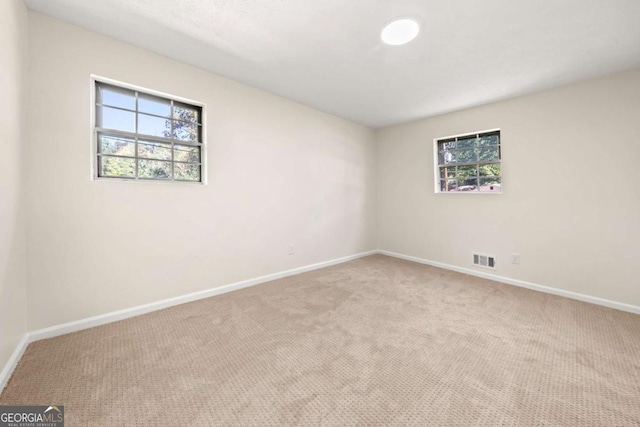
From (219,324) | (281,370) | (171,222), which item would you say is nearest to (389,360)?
(281,370)

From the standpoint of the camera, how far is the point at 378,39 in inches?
84.1

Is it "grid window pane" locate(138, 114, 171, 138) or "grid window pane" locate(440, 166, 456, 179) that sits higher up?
"grid window pane" locate(138, 114, 171, 138)

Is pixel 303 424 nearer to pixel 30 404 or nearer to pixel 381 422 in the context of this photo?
pixel 381 422

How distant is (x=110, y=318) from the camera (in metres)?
2.22

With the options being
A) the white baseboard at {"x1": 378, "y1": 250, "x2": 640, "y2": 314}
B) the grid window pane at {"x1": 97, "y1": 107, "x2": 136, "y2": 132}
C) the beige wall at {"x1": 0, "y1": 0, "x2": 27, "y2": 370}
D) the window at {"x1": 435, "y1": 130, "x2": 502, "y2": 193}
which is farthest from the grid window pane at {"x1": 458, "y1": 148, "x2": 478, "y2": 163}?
the beige wall at {"x1": 0, "y1": 0, "x2": 27, "y2": 370}

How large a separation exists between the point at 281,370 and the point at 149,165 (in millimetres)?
2306

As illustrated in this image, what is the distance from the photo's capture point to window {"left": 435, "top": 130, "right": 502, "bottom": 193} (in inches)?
139

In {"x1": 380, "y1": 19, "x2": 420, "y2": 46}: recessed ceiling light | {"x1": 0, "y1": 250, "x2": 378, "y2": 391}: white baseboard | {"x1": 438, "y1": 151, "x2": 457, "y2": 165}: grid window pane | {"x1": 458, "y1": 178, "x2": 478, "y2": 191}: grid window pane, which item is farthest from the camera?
{"x1": 438, "y1": 151, "x2": 457, "y2": 165}: grid window pane

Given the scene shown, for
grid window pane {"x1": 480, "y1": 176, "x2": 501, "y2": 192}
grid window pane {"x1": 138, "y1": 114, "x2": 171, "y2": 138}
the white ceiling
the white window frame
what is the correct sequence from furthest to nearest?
grid window pane {"x1": 480, "y1": 176, "x2": 501, "y2": 192} < grid window pane {"x1": 138, "y1": 114, "x2": 171, "y2": 138} < the white window frame < the white ceiling

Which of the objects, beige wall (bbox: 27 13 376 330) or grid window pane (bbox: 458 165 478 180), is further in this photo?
grid window pane (bbox: 458 165 478 180)

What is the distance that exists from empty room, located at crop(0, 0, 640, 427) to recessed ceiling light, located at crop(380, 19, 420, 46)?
0.03 m

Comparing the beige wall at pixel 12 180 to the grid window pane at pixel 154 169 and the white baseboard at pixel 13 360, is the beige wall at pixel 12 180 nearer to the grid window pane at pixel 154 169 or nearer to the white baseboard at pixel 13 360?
the white baseboard at pixel 13 360

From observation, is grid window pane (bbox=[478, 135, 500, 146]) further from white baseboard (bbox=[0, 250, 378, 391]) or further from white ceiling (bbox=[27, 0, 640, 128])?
white baseboard (bbox=[0, 250, 378, 391])
